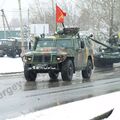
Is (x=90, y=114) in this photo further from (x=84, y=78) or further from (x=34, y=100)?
(x=84, y=78)

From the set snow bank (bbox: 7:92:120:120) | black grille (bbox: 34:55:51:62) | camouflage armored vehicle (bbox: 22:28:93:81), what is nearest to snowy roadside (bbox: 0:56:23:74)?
camouflage armored vehicle (bbox: 22:28:93:81)

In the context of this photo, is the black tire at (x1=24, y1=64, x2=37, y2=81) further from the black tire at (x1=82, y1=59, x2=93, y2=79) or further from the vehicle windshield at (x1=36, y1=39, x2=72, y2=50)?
the black tire at (x1=82, y1=59, x2=93, y2=79)

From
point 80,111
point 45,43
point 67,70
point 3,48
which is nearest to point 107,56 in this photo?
point 45,43

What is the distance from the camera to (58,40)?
2164 cm

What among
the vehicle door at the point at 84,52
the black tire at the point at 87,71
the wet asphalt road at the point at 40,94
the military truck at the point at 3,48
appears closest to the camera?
the wet asphalt road at the point at 40,94

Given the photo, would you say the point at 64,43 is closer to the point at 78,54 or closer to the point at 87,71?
the point at 78,54

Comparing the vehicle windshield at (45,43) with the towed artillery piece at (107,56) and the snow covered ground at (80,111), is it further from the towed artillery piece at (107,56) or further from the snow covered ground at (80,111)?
the towed artillery piece at (107,56)

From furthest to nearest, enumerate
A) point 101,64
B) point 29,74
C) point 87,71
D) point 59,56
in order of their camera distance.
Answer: point 101,64, point 87,71, point 29,74, point 59,56

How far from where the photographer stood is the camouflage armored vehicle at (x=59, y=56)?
20.2 meters

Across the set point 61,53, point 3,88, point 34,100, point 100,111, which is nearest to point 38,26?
point 61,53

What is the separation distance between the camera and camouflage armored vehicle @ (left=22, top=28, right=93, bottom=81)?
20234 millimetres

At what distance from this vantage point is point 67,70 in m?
20.3

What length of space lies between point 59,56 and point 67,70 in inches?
26.9

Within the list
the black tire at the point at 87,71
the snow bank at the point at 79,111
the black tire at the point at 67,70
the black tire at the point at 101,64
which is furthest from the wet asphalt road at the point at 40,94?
the black tire at the point at 101,64
